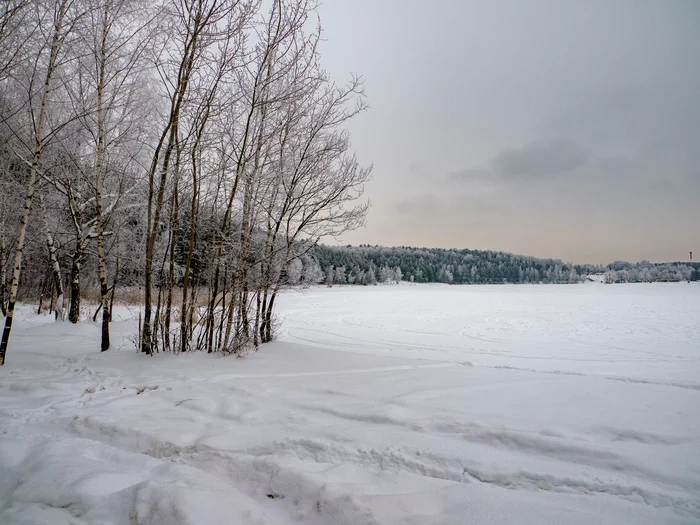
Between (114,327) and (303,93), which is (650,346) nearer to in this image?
(303,93)

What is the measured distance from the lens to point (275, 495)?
90.6 inches

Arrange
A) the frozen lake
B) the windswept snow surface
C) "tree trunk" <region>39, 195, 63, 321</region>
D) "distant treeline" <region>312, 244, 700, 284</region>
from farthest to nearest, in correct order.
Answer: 1. "distant treeline" <region>312, 244, 700, 284</region>
2. "tree trunk" <region>39, 195, 63, 321</region>
3. the frozen lake
4. the windswept snow surface

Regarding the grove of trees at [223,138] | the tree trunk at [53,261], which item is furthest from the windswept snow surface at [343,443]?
the tree trunk at [53,261]

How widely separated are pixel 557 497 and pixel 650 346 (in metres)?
8.39

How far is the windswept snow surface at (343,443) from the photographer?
6.89 ft

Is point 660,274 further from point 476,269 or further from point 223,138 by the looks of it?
point 223,138

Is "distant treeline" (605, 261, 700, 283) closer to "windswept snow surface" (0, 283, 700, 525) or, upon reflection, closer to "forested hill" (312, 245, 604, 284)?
"forested hill" (312, 245, 604, 284)

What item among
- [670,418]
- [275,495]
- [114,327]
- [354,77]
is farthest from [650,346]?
[114,327]

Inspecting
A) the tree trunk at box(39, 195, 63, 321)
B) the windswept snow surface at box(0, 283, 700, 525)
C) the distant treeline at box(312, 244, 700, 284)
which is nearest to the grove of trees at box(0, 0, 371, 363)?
the windswept snow surface at box(0, 283, 700, 525)

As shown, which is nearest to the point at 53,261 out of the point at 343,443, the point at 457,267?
the point at 343,443

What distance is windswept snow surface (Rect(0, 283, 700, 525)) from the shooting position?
210 cm

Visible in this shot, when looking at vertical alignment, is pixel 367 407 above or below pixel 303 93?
below

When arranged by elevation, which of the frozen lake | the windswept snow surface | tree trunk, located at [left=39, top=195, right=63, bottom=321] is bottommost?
the frozen lake

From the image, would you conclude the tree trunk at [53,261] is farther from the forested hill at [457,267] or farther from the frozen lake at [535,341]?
the forested hill at [457,267]
